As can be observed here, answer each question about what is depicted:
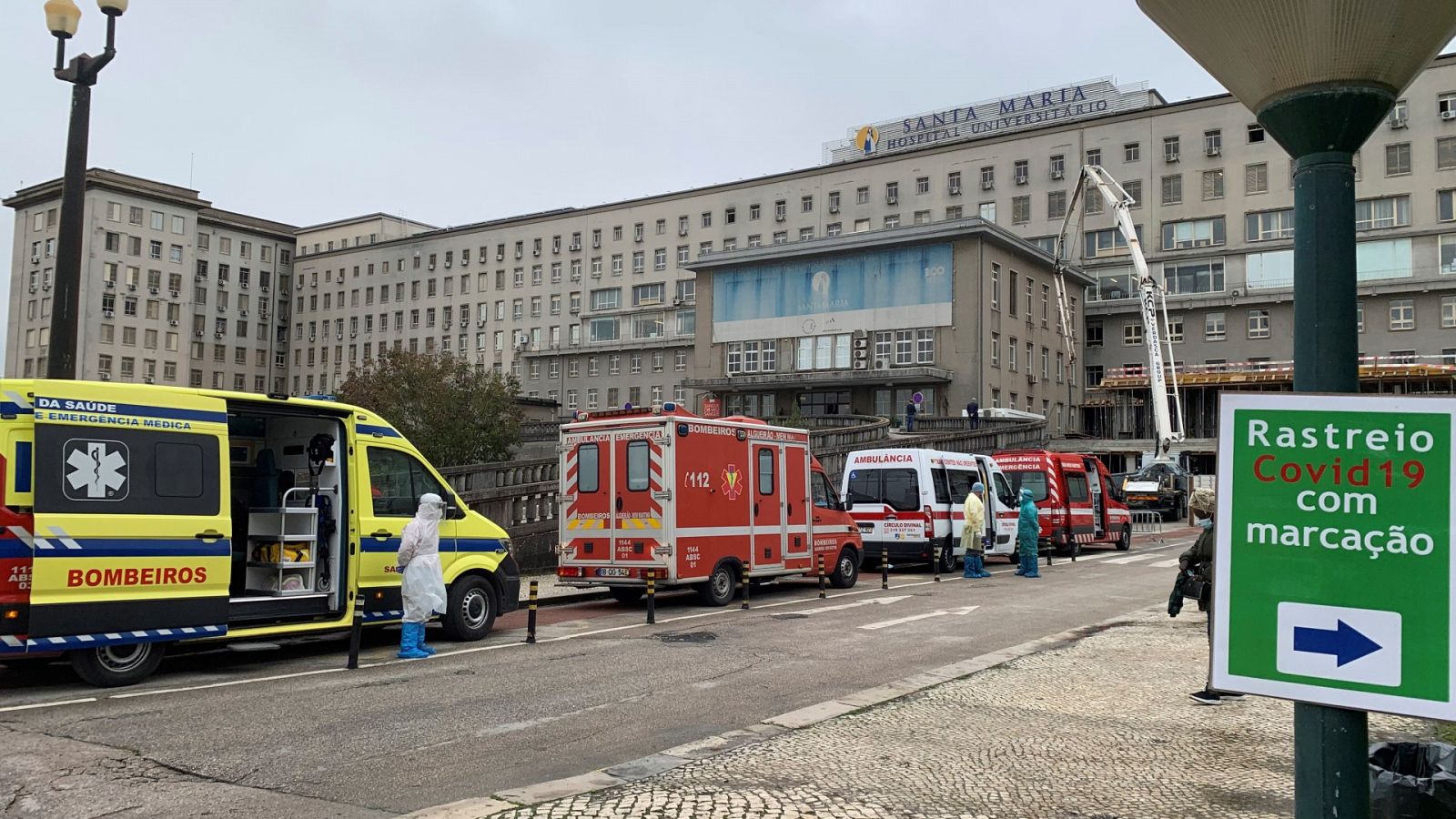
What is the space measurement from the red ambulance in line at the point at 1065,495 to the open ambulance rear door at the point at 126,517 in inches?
806

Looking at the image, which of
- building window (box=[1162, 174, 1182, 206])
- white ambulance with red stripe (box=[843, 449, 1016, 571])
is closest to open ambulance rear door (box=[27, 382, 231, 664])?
white ambulance with red stripe (box=[843, 449, 1016, 571])

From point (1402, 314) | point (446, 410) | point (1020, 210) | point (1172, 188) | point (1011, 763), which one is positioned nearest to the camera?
point (1011, 763)

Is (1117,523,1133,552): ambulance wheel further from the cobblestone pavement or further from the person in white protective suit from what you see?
the person in white protective suit

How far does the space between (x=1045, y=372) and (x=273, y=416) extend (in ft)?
205

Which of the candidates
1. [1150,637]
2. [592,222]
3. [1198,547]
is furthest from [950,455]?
[592,222]

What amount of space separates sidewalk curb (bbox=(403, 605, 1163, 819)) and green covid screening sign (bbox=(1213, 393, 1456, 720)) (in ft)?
12.1

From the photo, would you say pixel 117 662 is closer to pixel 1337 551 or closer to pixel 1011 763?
→ pixel 1011 763

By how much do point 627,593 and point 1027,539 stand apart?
29.3ft

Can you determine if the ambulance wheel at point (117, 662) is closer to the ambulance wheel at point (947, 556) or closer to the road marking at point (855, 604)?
the road marking at point (855, 604)

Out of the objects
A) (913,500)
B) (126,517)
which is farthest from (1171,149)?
(126,517)

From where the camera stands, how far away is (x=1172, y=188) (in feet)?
227

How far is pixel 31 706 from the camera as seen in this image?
8.59 m

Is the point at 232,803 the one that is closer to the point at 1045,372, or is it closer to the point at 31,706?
the point at 31,706

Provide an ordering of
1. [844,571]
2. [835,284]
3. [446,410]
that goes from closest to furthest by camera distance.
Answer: [844,571], [446,410], [835,284]
